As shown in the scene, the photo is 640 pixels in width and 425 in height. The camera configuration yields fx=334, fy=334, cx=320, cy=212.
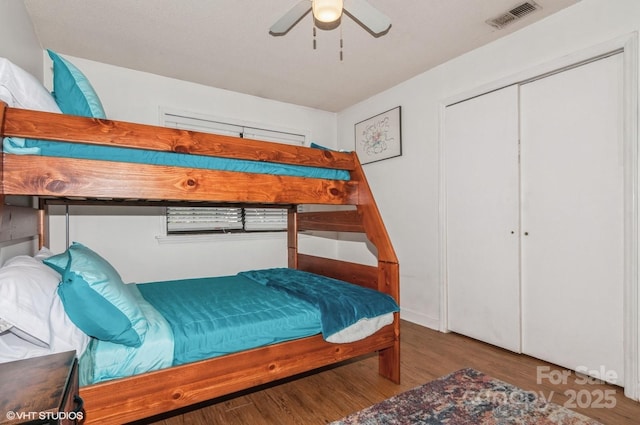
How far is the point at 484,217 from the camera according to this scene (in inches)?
107

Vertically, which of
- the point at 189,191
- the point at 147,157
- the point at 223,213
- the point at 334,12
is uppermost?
the point at 334,12

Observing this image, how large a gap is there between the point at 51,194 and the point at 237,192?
77 centimetres

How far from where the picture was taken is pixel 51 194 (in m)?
1.37

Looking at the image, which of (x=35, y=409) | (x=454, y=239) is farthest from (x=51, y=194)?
(x=454, y=239)

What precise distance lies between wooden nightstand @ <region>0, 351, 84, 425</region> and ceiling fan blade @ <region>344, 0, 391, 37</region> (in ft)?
6.11

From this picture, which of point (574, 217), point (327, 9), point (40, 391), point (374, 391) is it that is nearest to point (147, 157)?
point (40, 391)

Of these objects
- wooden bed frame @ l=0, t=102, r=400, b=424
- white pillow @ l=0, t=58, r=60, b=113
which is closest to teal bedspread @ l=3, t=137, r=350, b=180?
wooden bed frame @ l=0, t=102, r=400, b=424

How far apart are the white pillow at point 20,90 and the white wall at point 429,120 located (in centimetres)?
283

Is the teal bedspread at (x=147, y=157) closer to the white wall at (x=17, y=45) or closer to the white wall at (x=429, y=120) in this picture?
the white wall at (x=17, y=45)

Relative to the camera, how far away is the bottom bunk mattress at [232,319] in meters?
1.33

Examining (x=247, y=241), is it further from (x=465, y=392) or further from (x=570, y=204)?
(x=570, y=204)

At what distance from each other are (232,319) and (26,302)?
0.79m

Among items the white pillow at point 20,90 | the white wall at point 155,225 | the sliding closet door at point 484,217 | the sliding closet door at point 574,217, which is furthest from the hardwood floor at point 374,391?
the white wall at point 155,225

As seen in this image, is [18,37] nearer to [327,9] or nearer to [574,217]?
[327,9]
